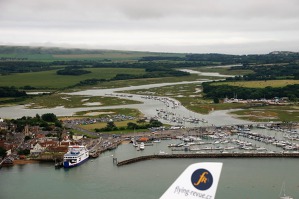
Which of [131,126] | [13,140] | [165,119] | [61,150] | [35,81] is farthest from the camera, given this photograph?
[35,81]

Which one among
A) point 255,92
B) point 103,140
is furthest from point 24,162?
point 255,92

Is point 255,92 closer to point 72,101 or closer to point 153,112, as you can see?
point 153,112

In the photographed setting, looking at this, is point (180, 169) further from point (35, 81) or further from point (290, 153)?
point (35, 81)

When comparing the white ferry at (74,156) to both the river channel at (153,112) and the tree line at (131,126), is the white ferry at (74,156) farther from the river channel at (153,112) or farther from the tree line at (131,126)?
the river channel at (153,112)

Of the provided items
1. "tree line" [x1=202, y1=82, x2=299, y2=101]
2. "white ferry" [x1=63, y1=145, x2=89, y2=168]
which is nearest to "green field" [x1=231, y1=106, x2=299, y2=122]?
"tree line" [x1=202, y1=82, x2=299, y2=101]

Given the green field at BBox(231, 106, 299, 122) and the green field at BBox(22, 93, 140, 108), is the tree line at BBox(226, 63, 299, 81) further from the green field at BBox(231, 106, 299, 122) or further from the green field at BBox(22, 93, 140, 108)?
the green field at BBox(22, 93, 140, 108)

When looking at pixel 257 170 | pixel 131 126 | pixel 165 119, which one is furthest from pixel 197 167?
pixel 165 119

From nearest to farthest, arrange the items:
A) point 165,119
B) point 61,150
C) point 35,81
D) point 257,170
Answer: point 257,170 < point 61,150 < point 165,119 < point 35,81
